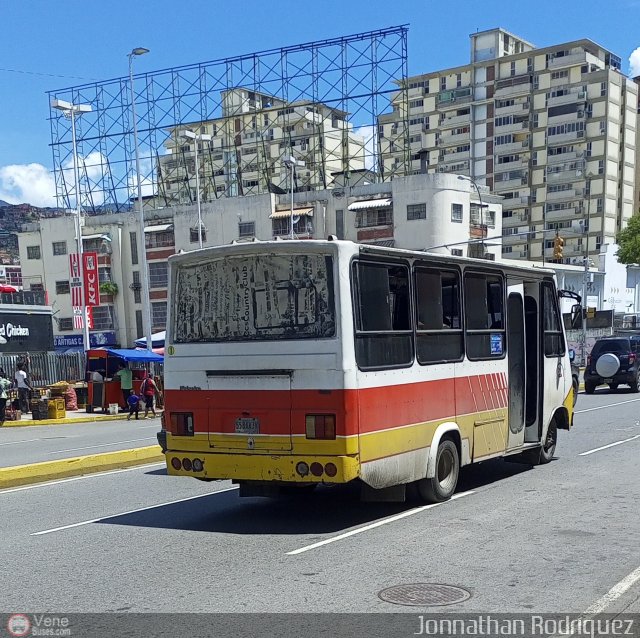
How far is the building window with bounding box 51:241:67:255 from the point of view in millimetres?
75000

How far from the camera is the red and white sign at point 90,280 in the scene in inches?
1401

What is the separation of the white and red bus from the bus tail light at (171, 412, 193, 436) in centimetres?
1

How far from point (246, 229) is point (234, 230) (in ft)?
3.50

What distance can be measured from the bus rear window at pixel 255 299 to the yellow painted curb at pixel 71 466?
172 inches

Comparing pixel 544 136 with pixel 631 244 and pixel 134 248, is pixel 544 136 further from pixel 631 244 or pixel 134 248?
pixel 134 248

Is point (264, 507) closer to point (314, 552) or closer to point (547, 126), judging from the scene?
point (314, 552)

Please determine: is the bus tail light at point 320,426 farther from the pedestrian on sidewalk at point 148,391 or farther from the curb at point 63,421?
the curb at point 63,421

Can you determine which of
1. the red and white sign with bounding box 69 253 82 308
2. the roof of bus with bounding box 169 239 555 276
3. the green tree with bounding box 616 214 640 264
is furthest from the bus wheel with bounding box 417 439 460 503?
the green tree with bounding box 616 214 640 264

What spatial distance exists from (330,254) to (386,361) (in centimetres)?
134

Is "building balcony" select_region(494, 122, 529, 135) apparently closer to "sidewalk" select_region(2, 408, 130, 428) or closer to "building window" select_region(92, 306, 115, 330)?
"building window" select_region(92, 306, 115, 330)

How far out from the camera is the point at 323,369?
26.7 feet

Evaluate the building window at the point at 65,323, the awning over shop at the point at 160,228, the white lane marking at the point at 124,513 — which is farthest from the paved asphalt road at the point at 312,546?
the building window at the point at 65,323

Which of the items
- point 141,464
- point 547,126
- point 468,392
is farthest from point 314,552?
point 547,126

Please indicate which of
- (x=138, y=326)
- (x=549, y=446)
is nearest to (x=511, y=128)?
(x=138, y=326)
